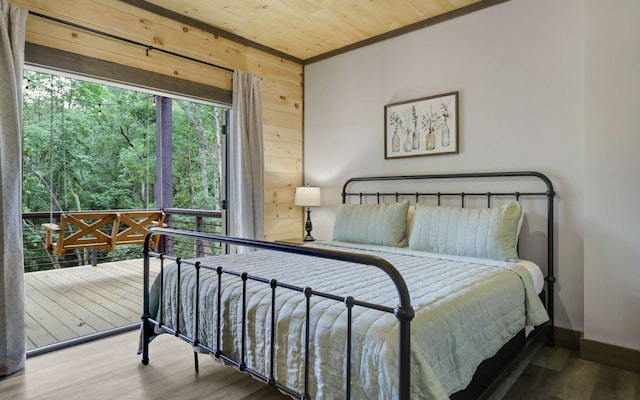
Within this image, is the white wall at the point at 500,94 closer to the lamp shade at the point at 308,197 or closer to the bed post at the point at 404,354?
the lamp shade at the point at 308,197

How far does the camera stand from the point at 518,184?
2744 mm

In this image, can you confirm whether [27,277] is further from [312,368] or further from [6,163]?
[312,368]

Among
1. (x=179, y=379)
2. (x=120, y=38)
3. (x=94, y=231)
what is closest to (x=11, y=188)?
(x=120, y=38)

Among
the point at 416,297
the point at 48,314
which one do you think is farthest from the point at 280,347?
the point at 48,314

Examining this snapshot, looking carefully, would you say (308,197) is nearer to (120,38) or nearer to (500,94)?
(500,94)

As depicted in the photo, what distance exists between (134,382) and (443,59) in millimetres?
3242

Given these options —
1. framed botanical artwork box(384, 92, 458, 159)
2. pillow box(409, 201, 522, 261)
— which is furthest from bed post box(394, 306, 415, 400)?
framed botanical artwork box(384, 92, 458, 159)

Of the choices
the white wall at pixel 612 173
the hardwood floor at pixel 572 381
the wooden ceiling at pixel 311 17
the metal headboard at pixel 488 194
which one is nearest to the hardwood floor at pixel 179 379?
the hardwood floor at pixel 572 381

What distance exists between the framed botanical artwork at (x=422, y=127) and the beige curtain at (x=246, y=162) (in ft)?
4.12

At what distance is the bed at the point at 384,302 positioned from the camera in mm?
1220

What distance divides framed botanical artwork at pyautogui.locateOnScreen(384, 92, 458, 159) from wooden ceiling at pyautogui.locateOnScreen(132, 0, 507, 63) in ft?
2.30

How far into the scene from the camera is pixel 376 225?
2.99 meters

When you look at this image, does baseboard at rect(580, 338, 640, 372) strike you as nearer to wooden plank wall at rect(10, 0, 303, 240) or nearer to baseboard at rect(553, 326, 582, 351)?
baseboard at rect(553, 326, 582, 351)

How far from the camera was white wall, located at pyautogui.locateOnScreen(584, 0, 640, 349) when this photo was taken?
7.23 feet
